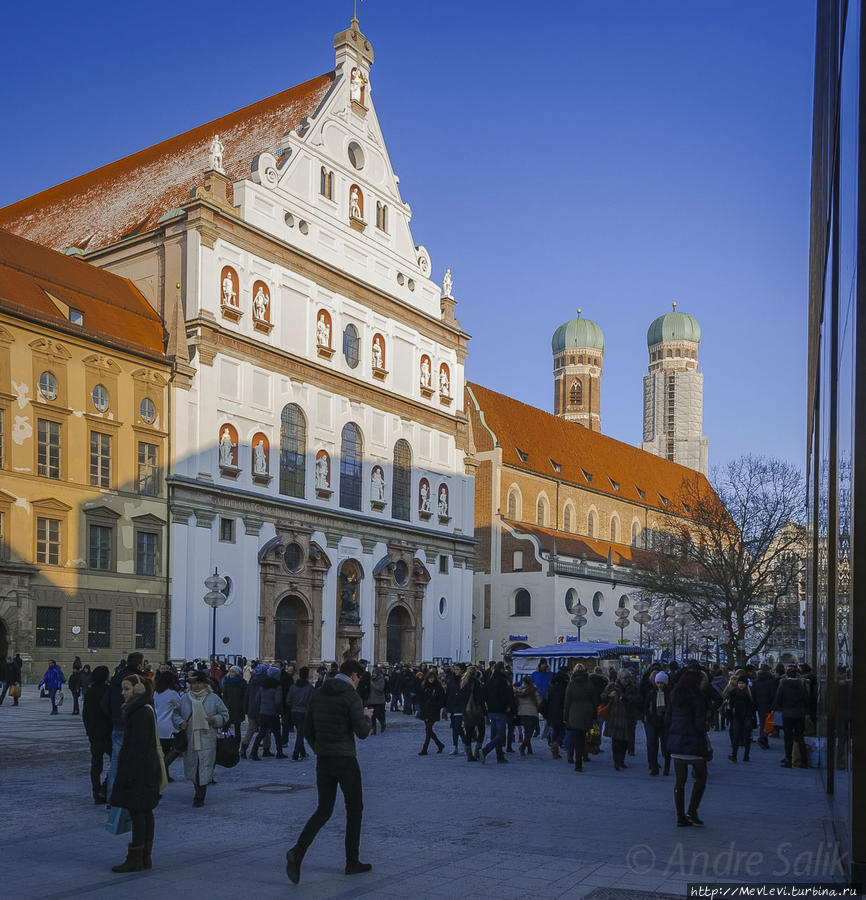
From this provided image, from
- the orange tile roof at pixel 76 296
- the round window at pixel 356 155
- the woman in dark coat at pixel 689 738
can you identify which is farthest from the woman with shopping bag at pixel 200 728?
the round window at pixel 356 155

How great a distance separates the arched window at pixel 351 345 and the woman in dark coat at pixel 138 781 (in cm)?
4348

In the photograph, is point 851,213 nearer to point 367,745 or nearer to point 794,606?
point 367,745

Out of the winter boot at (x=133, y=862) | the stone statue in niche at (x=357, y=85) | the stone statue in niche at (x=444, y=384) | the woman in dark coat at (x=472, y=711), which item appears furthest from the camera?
the stone statue in niche at (x=444, y=384)

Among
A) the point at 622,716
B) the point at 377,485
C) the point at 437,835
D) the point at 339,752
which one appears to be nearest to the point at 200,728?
the point at 437,835

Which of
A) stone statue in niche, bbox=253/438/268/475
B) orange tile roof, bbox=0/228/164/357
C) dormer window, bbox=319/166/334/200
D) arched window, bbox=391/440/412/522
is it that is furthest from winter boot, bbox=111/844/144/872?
arched window, bbox=391/440/412/522

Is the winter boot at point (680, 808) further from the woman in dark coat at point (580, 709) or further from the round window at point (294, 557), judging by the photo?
the round window at point (294, 557)

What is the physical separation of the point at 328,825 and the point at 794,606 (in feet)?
148

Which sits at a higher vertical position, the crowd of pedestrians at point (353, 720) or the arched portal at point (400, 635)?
the crowd of pedestrians at point (353, 720)

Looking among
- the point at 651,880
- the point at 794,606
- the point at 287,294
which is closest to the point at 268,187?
the point at 287,294

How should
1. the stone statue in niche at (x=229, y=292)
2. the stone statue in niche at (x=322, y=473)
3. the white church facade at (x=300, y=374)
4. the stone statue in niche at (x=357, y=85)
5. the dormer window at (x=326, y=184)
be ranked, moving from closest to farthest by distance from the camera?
the white church facade at (x=300, y=374)
the stone statue in niche at (x=229, y=292)
the stone statue in niche at (x=322, y=473)
the dormer window at (x=326, y=184)
the stone statue in niche at (x=357, y=85)

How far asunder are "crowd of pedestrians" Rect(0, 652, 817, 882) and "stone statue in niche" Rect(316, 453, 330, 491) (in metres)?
19.5

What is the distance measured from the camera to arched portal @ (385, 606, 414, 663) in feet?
178

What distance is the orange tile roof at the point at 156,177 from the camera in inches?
1997

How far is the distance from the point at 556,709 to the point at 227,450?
2730cm
